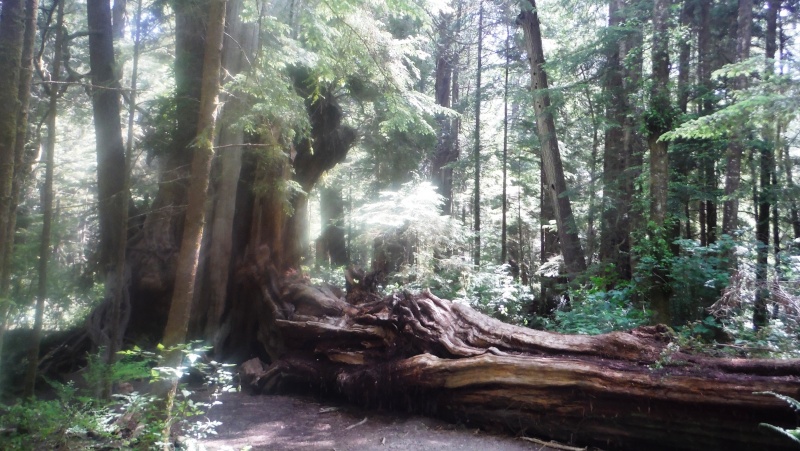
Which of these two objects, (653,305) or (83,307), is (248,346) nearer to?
(83,307)

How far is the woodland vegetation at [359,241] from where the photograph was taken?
5.16m

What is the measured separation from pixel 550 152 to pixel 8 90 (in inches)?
501

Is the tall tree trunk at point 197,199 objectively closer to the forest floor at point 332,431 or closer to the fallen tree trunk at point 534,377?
the forest floor at point 332,431

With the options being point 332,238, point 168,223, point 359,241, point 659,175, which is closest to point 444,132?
point 332,238

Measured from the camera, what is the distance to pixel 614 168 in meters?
15.6

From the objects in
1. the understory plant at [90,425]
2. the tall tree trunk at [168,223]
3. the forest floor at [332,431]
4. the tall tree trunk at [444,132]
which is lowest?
the forest floor at [332,431]

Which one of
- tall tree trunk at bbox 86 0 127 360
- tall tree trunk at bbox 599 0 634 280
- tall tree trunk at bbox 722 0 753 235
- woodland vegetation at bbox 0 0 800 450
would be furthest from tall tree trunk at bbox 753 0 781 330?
tall tree trunk at bbox 86 0 127 360

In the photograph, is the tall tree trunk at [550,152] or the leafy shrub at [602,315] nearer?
the leafy shrub at [602,315]

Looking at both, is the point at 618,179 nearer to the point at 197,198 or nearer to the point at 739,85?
the point at 739,85

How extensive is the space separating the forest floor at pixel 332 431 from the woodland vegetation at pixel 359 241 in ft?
1.02

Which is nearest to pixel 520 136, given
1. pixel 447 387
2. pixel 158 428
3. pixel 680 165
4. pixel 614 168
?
pixel 614 168

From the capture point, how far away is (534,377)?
5.93 m

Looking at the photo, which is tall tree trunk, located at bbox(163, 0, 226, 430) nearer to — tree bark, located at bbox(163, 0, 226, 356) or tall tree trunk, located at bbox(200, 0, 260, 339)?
tree bark, located at bbox(163, 0, 226, 356)

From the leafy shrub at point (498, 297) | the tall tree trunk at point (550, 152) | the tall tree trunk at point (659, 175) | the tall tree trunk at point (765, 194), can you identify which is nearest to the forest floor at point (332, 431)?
the tall tree trunk at point (659, 175)
